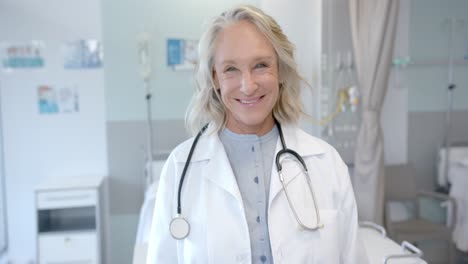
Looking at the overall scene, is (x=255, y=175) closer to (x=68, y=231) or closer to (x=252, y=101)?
(x=252, y=101)

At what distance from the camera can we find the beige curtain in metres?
3.04

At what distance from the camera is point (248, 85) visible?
117cm

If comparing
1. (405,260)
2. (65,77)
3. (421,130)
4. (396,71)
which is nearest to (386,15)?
(396,71)

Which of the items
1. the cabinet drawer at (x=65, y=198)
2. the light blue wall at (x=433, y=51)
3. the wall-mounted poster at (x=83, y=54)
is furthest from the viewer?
the light blue wall at (x=433, y=51)

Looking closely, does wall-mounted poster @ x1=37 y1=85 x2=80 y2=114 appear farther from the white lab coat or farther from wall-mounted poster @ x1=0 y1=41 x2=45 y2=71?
the white lab coat

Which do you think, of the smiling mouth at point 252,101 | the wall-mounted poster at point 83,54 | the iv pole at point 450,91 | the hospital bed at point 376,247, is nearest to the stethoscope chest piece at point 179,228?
the smiling mouth at point 252,101

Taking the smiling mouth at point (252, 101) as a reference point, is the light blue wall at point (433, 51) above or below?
above

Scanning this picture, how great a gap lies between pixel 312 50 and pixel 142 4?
138 cm

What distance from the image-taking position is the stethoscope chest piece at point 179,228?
3.89ft

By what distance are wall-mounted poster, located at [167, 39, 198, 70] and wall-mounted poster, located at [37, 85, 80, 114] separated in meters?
0.80

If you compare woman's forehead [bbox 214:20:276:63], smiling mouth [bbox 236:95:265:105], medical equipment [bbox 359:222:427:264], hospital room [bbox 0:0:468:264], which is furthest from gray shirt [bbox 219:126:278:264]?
hospital room [bbox 0:0:468:264]

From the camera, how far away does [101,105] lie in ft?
11.0

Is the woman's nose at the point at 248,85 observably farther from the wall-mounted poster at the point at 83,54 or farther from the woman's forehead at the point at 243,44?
the wall-mounted poster at the point at 83,54

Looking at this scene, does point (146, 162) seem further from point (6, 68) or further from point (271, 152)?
point (271, 152)
